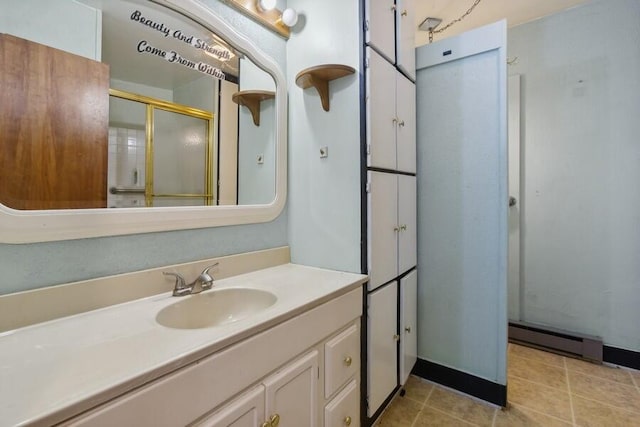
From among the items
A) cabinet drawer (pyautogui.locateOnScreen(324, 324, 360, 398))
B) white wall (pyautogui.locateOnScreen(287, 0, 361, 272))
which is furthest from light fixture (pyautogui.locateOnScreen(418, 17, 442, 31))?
cabinet drawer (pyautogui.locateOnScreen(324, 324, 360, 398))

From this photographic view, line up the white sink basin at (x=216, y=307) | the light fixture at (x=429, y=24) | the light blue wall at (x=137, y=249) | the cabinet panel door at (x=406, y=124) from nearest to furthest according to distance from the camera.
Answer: the light blue wall at (x=137, y=249) < the white sink basin at (x=216, y=307) < the cabinet panel door at (x=406, y=124) < the light fixture at (x=429, y=24)

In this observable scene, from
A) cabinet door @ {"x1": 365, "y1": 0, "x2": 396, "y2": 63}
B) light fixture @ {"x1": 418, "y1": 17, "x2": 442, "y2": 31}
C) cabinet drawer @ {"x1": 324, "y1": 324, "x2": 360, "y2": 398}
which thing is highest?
light fixture @ {"x1": 418, "y1": 17, "x2": 442, "y2": 31}

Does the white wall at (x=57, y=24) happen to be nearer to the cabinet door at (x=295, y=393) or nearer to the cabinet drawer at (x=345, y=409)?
the cabinet door at (x=295, y=393)

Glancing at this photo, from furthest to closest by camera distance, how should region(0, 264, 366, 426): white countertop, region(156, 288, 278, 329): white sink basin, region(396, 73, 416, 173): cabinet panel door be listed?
region(396, 73, 416, 173): cabinet panel door < region(156, 288, 278, 329): white sink basin < region(0, 264, 366, 426): white countertop

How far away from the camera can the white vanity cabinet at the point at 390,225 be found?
4.47 ft

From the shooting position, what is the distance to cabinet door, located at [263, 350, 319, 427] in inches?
33.8

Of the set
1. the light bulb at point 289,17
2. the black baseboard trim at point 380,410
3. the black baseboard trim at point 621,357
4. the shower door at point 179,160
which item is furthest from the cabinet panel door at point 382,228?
the black baseboard trim at point 621,357

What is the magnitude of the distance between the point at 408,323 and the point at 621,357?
1.59 metres

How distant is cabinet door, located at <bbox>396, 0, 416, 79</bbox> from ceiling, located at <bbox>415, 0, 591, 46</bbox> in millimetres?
537

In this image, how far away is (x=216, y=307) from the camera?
1.12 metres

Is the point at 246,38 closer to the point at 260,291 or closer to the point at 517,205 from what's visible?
the point at 260,291

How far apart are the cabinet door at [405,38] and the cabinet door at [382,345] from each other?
4.06 feet

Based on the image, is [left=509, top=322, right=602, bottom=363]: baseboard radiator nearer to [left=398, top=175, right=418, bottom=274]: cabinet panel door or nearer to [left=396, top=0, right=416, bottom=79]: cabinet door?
[left=398, top=175, right=418, bottom=274]: cabinet panel door

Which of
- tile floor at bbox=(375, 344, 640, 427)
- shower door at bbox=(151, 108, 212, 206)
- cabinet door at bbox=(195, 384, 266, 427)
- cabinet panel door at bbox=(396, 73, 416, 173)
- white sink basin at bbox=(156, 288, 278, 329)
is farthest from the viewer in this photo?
cabinet panel door at bbox=(396, 73, 416, 173)
